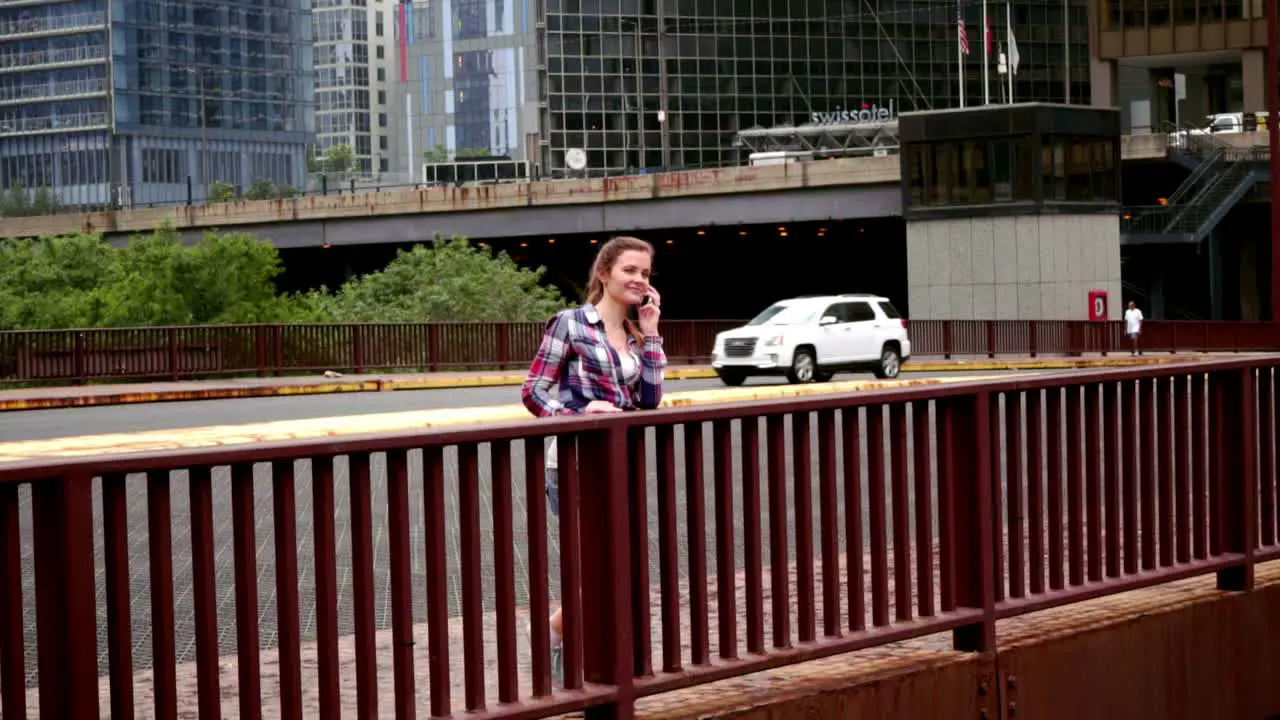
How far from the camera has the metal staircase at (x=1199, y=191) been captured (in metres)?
63.3

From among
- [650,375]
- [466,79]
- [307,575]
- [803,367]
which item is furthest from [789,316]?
[466,79]

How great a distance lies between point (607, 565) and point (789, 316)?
32.7 m

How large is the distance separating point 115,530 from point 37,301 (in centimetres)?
5536

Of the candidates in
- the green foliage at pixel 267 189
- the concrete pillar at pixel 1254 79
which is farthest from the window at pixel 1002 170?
the green foliage at pixel 267 189

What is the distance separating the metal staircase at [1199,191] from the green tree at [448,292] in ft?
70.7

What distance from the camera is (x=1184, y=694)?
24.1 ft

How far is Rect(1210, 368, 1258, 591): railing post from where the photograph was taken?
305 inches

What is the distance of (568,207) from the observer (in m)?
69.1

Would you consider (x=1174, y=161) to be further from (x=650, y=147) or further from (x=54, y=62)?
(x=54, y=62)

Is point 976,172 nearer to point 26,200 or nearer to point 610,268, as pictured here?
point 610,268

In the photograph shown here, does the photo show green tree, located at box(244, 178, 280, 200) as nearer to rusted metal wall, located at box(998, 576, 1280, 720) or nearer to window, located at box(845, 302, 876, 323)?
window, located at box(845, 302, 876, 323)

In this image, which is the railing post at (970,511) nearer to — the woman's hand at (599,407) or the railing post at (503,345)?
the woman's hand at (599,407)

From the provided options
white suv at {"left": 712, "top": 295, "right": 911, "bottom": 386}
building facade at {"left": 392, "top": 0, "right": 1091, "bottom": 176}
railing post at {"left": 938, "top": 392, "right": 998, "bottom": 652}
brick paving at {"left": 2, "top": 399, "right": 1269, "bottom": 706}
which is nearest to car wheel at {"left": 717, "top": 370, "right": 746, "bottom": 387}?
white suv at {"left": 712, "top": 295, "right": 911, "bottom": 386}

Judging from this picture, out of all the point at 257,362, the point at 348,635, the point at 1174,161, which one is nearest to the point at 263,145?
the point at 1174,161
